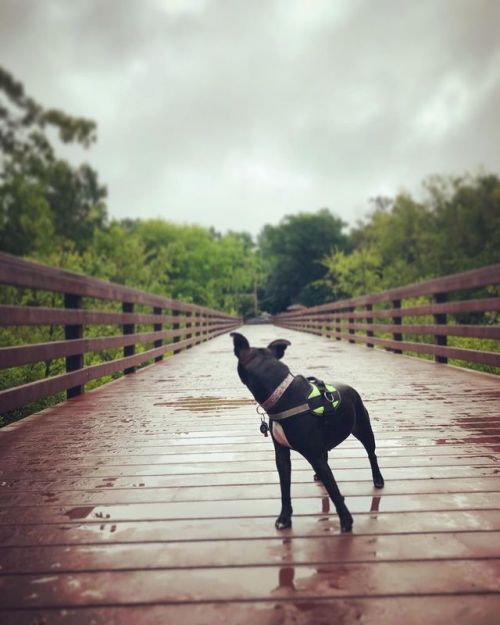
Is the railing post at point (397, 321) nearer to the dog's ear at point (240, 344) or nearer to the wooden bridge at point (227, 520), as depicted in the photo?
the wooden bridge at point (227, 520)

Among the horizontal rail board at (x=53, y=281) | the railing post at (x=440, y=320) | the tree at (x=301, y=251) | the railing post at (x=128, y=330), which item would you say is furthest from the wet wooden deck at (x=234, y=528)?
the tree at (x=301, y=251)

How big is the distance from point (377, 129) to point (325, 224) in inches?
452

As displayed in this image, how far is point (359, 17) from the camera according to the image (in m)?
25.5

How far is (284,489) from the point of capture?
1.72m

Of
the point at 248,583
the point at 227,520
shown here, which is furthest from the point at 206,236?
the point at 248,583

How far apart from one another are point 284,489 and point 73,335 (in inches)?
123

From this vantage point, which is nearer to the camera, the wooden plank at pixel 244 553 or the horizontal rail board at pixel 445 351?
the wooden plank at pixel 244 553

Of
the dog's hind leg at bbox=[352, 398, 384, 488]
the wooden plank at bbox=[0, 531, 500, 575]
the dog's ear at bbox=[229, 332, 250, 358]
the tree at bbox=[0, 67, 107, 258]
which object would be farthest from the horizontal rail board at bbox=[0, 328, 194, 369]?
the tree at bbox=[0, 67, 107, 258]

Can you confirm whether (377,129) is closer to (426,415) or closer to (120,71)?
(120,71)

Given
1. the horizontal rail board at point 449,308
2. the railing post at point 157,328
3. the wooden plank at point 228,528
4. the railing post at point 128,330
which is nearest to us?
the wooden plank at point 228,528

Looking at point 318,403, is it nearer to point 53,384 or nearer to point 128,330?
point 53,384

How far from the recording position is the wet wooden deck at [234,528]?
1.24 metres

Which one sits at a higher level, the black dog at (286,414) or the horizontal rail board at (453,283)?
the horizontal rail board at (453,283)

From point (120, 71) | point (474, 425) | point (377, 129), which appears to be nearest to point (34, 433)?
point (474, 425)
